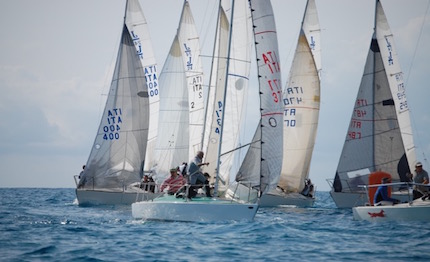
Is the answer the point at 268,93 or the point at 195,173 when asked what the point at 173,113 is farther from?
the point at 195,173

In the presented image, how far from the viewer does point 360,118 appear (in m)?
37.6

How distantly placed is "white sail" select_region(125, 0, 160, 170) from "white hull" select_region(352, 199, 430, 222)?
17.4 metres

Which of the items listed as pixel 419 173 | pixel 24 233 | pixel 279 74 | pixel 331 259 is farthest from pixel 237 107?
pixel 331 259

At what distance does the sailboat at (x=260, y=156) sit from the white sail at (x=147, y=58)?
13774 millimetres

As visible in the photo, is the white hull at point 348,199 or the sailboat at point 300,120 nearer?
the white hull at point 348,199

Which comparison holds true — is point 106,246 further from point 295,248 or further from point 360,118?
point 360,118

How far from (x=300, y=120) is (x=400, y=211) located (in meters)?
16.4

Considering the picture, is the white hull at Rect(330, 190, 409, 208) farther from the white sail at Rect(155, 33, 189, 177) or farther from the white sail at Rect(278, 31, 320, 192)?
the white sail at Rect(155, 33, 189, 177)

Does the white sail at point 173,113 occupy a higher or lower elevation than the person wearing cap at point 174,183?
higher

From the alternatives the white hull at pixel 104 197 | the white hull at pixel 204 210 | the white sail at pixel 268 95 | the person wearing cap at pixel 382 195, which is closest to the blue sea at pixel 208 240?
the white hull at pixel 204 210

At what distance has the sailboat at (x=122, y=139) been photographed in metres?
36.2

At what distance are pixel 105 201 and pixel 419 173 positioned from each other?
1570 centimetres

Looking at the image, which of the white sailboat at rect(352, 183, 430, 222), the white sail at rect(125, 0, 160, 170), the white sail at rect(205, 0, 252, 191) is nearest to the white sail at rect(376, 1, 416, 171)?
the white sail at rect(125, 0, 160, 170)

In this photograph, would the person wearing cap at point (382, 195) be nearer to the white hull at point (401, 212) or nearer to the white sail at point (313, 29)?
the white hull at point (401, 212)
